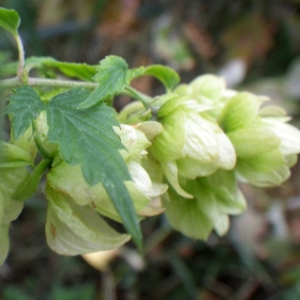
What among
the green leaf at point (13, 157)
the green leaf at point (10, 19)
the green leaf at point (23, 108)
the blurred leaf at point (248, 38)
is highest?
the green leaf at point (10, 19)

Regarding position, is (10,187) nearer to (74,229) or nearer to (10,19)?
(74,229)

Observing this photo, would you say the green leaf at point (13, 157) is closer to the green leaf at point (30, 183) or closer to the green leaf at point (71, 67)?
the green leaf at point (30, 183)

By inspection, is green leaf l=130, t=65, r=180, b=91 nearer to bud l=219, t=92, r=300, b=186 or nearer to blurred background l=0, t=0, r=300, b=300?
bud l=219, t=92, r=300, b=186

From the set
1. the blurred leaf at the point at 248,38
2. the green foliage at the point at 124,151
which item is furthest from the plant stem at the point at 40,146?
the blurred leaf at the point at 248,38

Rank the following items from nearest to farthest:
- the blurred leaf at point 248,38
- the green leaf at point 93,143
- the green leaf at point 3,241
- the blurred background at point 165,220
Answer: the green leaf at point 93,143 < the green leaf at point 3,241 < the blurred background at point 165,220 < the blurred leaf at point 248,38

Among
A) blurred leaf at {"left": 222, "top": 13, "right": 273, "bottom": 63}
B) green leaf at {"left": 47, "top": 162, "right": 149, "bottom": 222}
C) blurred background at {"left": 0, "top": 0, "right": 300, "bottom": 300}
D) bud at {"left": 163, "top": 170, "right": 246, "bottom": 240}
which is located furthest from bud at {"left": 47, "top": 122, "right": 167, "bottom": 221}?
blurred leaf at {"left": 222, "top": 13, "right": 273, "bottom": 63}

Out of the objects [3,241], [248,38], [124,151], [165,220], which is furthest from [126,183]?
[248,38]

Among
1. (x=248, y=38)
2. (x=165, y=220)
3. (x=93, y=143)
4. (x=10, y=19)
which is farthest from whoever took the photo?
(x=248, y=38)
